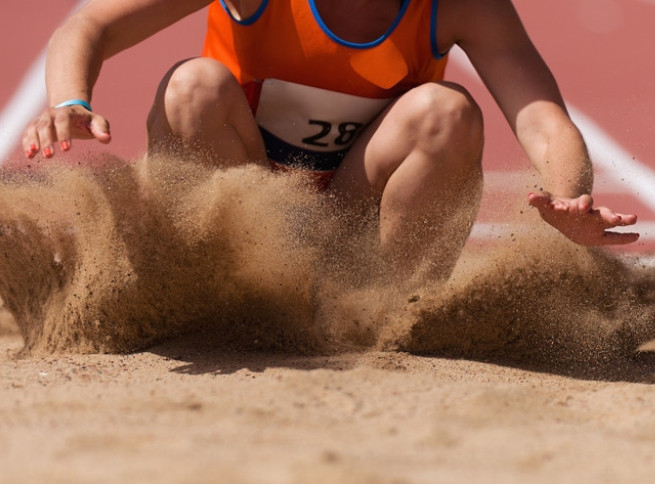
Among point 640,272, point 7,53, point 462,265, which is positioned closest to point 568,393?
point 462,265

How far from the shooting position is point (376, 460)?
1.16 metres

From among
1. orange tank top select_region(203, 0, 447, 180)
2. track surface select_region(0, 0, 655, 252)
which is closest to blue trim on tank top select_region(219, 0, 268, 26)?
orange tank top select_region(203, 0, 447, 180)

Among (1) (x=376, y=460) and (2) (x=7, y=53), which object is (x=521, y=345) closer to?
(1) (x=376, y=460)

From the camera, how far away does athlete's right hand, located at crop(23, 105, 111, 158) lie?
5.45 ft

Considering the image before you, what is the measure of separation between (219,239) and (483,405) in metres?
0.67

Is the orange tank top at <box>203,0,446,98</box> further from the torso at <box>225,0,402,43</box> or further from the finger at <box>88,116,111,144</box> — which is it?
the finger at <box>88,116,111,144</box>

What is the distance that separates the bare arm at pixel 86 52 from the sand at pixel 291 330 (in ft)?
0.57

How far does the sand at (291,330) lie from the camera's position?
4.40 ft

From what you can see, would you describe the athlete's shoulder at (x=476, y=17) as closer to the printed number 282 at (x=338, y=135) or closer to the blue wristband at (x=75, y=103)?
the printed number 282 at (x=338, y=135)

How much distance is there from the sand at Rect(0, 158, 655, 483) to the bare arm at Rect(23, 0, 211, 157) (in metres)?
0.17

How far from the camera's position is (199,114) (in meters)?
1.99

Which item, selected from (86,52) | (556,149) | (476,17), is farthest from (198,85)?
(556,149)

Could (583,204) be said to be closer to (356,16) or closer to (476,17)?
(476,17)

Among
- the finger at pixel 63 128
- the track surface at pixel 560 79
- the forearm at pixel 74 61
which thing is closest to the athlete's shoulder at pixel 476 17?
the forearm at pixel 74 61
